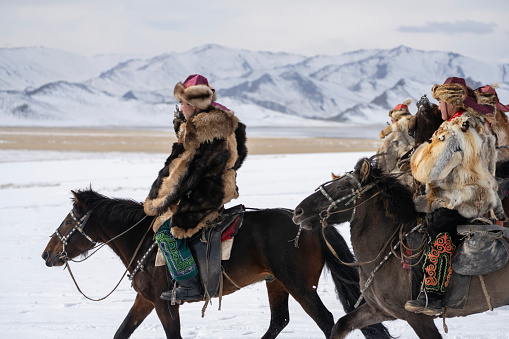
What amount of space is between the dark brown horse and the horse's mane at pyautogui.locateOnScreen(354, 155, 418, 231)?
0.81 m

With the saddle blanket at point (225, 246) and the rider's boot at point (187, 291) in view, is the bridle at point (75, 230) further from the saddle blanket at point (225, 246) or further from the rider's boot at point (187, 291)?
the rider's boot at point (187, 291)

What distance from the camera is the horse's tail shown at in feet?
15.3

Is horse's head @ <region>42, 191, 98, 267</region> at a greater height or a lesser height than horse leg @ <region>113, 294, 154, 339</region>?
greater

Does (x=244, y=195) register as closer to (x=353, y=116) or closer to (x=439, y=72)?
(x=353, y=116)

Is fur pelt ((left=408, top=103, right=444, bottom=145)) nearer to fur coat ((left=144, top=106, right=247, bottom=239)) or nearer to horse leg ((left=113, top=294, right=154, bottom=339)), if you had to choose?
fur coat ((left=144, top=106, right=247, bottom=239))

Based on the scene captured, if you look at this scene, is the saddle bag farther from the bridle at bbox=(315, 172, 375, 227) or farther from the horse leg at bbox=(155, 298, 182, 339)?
the horse leg at bbox=(155, 298, 182, 339)

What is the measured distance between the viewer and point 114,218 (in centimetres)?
499

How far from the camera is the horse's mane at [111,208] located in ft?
16.4

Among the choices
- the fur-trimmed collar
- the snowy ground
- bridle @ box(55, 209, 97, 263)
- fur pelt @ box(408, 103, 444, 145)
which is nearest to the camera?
the fur-trimmed collar

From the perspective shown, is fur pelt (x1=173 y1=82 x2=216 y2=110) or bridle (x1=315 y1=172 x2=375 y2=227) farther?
fur pelt (x1=173 y1=82 x2=216 y2=110)

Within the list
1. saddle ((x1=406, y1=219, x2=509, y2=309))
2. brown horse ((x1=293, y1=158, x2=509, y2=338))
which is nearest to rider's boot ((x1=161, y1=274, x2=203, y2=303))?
brown horse ((x1=293, y1=158, x2=509, y2=338))

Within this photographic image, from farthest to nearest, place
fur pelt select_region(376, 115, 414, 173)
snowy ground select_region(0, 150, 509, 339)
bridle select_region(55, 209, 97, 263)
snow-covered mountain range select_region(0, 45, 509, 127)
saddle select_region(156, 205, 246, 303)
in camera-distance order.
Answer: snow-covered mountain range select_region(0, 45, 509, 127), fur pelt select_region(376, 115, 414, 173), snowy ground select_region(0, 150, 509, 339), bridle select_region(55, 209, 97, 263), saddle select_region(156, 205, 246, 303)

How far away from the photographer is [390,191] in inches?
159

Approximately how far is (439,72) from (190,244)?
205576 millimetres
